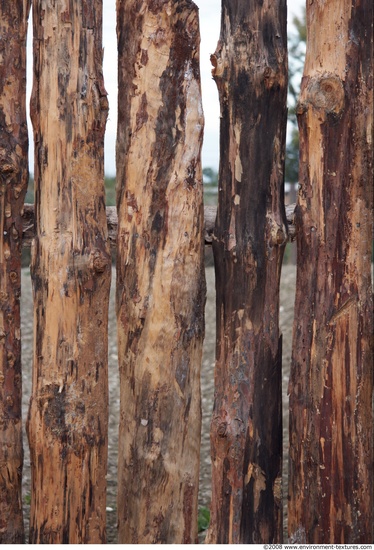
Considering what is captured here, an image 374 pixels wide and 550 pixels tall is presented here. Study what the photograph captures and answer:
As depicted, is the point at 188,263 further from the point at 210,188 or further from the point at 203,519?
the point at 210,188

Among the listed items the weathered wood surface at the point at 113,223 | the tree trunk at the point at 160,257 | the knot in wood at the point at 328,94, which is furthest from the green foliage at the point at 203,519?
the knot in wood at the point at 328,94

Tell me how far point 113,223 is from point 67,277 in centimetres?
31

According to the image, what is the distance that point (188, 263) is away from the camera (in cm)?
253

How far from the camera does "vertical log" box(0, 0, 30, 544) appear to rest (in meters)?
2.57

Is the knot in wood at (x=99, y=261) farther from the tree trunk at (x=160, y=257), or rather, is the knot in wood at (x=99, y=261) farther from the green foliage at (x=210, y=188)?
the green foliage at (x=210, y=188)

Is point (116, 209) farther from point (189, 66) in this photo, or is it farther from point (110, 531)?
point (110, 531)

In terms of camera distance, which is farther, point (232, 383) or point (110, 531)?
point (110, 531)

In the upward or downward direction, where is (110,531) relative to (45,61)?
downward

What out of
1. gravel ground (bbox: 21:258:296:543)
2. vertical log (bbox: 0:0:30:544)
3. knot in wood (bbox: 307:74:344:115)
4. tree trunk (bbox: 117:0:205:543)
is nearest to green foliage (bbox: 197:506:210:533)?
gravel ground (bbox: 21:258:296:543)

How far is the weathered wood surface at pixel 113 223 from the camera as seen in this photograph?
2.64 meters

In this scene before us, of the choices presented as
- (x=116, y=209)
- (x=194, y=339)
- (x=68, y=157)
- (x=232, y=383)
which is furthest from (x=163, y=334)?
(x=68, y=157)

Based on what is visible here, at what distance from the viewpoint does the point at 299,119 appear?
259 cm

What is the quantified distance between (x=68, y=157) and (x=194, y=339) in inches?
31.0

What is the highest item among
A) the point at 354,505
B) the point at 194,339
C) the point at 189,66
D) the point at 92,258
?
the point at 189,66
